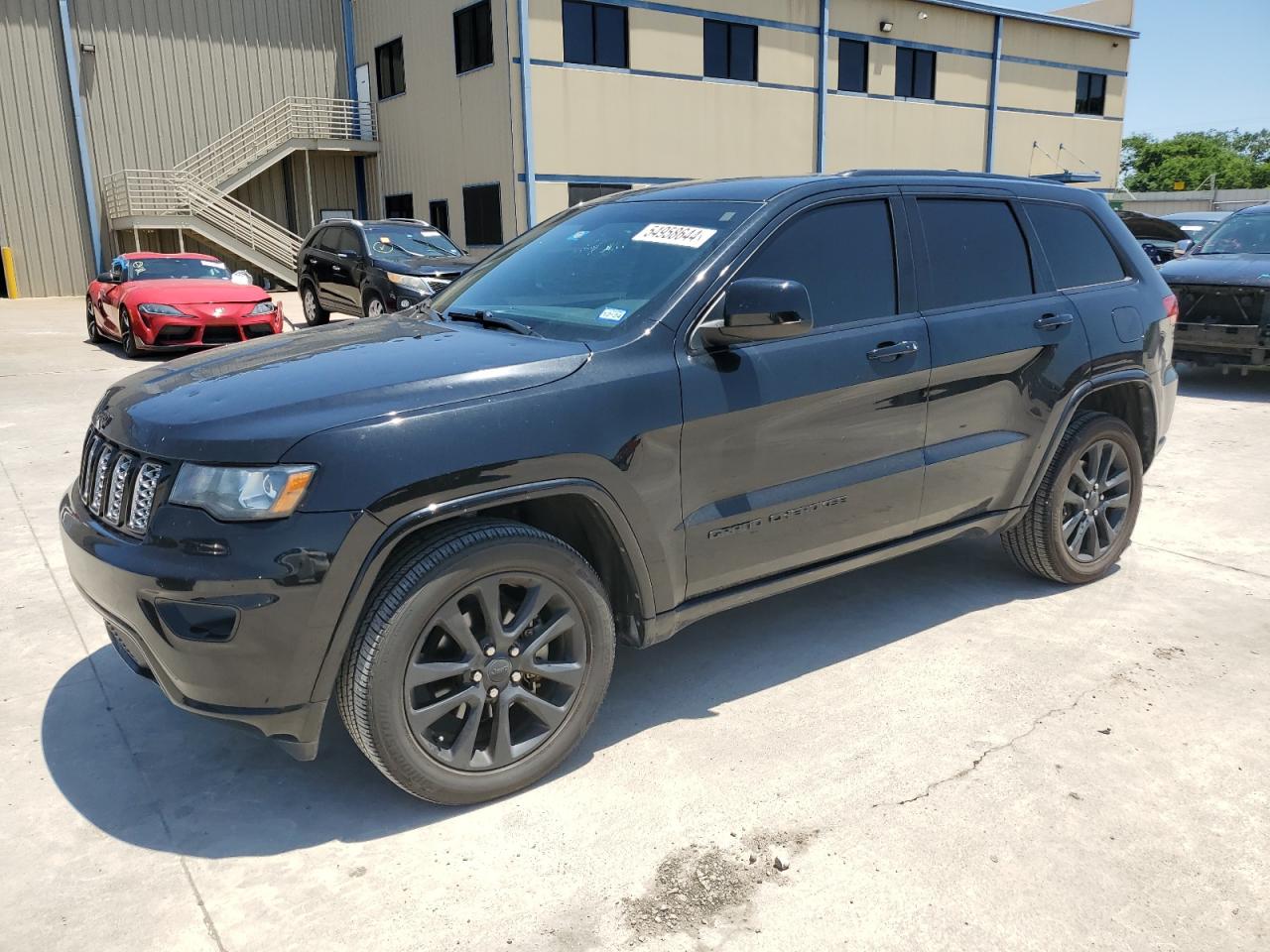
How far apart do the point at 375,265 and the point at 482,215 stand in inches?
382

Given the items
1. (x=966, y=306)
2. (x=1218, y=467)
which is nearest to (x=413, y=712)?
(x=966, y=306)

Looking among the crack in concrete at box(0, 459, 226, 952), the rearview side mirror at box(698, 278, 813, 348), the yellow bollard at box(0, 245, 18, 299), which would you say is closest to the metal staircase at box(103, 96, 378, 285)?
the yellow bollard at box(0, 245, 18, 299)

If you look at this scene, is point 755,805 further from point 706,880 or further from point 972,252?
point 972,252

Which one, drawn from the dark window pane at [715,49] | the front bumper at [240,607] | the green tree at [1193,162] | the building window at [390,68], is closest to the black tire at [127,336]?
the front bumper at [240,607]

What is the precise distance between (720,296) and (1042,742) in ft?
5.92

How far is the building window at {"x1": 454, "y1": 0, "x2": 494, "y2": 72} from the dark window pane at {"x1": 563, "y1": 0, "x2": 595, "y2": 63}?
158 cm

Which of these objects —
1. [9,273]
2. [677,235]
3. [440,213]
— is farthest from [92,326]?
[677,235]

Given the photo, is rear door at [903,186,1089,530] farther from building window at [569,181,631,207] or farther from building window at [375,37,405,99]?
building window at [375,37,405,99]

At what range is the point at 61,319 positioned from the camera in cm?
1856

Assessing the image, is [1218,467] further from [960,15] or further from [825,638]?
[960,15]

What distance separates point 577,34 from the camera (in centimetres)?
2127

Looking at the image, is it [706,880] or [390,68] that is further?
[390,68]

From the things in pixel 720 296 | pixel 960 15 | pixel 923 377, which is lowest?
pixel 923 377

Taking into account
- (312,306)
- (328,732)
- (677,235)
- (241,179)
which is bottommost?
(328,732)
